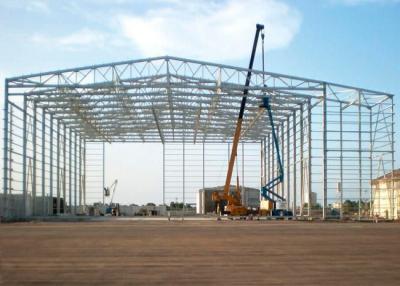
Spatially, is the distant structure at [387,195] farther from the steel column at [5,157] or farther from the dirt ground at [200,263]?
the dirt ground at [200,263]

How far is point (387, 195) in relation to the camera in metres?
54.4

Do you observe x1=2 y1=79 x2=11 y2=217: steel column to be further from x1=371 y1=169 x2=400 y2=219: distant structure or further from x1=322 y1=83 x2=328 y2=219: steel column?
x1=371 y1=169 x2=400 y2=219: distant structure

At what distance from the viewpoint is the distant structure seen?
170 feet

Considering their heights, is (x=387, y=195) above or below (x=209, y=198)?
above

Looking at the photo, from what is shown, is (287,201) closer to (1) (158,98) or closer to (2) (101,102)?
(1) (158,98)

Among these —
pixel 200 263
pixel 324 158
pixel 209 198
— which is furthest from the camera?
pixel 209 198

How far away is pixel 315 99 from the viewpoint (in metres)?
50.8

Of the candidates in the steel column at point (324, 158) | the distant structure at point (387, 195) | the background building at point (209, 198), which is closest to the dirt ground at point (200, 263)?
the steel column at point (324, 158)

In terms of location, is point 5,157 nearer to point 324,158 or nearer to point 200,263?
point 324,158

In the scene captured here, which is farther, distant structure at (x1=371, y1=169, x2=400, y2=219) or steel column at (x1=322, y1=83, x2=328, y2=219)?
distant structure at (x1=371, y1=169, x2=400, y2=219)

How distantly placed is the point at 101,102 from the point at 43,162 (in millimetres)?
7793

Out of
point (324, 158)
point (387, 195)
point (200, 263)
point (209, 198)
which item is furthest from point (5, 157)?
point (209, 198)

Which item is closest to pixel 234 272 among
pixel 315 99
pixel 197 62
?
pixel 197 62

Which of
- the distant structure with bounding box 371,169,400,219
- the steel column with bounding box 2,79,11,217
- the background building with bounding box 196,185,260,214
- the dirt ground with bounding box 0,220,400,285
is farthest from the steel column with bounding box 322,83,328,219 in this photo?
the dirt ground with bounding box 0,220,400,285
